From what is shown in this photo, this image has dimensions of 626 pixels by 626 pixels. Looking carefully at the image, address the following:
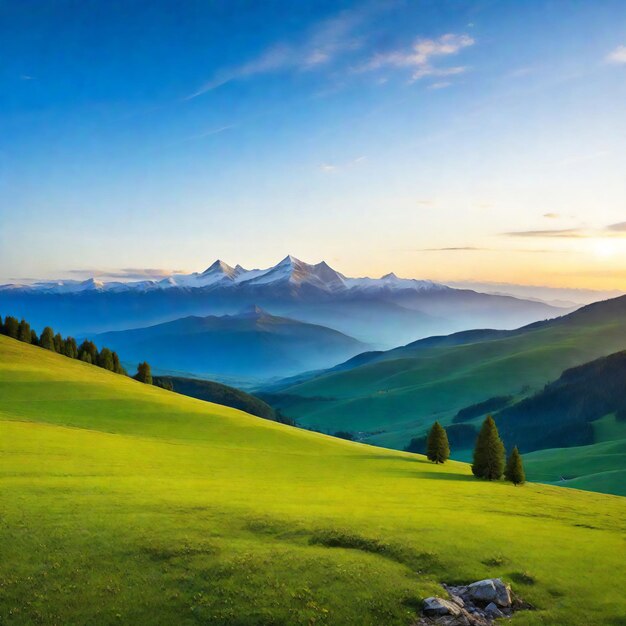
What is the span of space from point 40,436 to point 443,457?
156 ft

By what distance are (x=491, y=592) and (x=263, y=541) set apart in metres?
11.4

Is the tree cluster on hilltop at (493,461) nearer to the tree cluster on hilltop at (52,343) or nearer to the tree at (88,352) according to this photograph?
the tree cluster on hilltop at (52,343)

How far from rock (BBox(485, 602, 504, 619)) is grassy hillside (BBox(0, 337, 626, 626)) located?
733 millimetres

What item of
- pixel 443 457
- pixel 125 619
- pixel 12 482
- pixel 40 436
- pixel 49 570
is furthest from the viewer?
pixel 443 457

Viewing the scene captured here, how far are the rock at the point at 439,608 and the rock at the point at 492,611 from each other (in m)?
1.40

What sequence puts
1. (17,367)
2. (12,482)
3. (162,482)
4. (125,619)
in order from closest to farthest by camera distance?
(125,619) < (12,482) < (162,482) < (17,367)

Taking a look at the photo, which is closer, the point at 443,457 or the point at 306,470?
the point at 306,470

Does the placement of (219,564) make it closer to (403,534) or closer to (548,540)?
(403,534)

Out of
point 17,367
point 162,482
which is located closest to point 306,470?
point 162,482

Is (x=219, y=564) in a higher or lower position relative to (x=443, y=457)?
higher

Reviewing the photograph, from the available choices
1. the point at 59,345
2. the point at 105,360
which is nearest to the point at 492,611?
the point at 105,360

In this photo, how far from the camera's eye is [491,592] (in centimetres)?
2370

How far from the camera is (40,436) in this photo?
165 feet

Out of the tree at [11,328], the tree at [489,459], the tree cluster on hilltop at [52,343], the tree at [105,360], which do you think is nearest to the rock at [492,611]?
the tree at [489,459]
